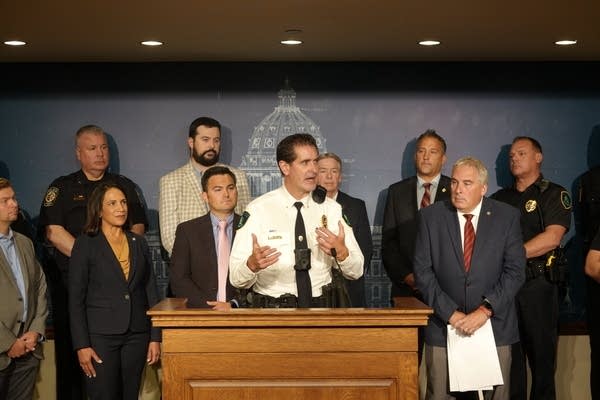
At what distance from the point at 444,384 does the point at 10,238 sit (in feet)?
9.09

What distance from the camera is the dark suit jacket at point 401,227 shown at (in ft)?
24.0

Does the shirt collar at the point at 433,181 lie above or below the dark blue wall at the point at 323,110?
below

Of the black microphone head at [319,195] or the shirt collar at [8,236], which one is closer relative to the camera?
the black microphone head at [319,195]

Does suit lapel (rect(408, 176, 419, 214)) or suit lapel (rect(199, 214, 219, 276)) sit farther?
suit lapel (rect(408, 176, 419, 214))

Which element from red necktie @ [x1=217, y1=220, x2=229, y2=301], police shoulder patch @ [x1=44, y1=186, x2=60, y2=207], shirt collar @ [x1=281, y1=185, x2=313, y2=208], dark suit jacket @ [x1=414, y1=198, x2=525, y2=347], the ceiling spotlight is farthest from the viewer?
police shoulder patch @ [x1=44, y1=186, x2=60, y2=207]

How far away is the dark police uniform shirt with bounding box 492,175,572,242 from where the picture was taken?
7.26 metres

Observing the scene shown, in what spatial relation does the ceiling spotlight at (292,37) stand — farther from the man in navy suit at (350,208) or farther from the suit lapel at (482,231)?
the suit lapel at (482,231)

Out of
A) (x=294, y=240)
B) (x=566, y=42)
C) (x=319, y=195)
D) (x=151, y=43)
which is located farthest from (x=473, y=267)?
(x=151, y=43)

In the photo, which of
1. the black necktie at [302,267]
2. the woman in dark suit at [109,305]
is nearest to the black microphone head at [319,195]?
the black necktie at [302,267]

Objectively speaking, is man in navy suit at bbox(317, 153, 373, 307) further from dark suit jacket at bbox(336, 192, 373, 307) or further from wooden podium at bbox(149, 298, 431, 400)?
wooden podium at bbox(149, 298, 431, 400)

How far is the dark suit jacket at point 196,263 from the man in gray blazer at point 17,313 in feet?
2.96

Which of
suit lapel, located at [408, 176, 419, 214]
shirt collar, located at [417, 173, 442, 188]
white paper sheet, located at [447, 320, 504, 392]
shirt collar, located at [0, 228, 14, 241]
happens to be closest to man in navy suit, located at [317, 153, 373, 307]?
suit lapel, located at [408, 176, 419, 214]

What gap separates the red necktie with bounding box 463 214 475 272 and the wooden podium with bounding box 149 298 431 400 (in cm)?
122

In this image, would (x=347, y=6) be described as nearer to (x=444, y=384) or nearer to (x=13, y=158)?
(x=444, y=384)
